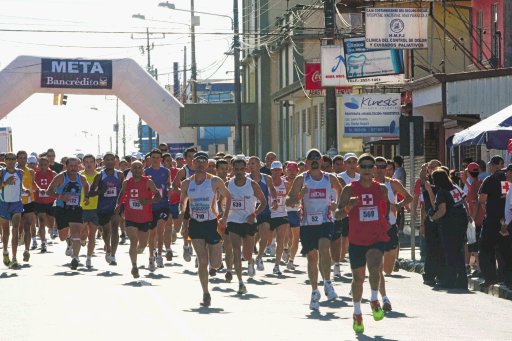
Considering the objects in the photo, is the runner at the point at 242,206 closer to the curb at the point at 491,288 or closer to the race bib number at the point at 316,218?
the race bib number at the point at 316,218

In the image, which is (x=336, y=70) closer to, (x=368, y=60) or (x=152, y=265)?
(x=368, y=60)

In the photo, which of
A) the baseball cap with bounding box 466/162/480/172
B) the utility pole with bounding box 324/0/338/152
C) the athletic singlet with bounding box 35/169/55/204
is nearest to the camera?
the baseball cap with bounding box 466/162/480/172

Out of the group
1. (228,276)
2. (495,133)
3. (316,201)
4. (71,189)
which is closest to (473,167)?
(495,133)

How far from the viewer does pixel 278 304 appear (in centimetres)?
1537

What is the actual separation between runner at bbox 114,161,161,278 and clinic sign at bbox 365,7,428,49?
490 inches

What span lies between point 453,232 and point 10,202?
25.4 ft

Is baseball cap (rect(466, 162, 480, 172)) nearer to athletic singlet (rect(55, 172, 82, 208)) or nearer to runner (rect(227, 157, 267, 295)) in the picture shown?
runner (rect(227, 157, 267, 295))

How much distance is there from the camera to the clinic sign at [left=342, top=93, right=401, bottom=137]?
30984 mm

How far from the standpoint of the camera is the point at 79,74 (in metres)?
52.9

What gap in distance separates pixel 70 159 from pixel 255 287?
16.5 feet

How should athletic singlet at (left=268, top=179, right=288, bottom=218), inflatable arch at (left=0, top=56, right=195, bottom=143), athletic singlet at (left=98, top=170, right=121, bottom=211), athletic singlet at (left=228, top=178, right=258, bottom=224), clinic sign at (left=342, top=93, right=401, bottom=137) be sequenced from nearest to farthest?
athletic singlet at (left=228, top=178, right=258, bottom=224) < athletic singlet at (left=268, top=179, right=288, bottom=218) < athletic singlet at (left=98, top=170, right=121, bottom=211) < clinic sign at (left=342, top=93, right=401, bottom=137) < inflatable arch at (left=0, top=56, right=195, bottom=143)

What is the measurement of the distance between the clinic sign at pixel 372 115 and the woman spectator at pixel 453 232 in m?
13.0

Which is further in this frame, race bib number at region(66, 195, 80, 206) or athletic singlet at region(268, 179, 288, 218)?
race bib number at region(66, 195, 80, 206)

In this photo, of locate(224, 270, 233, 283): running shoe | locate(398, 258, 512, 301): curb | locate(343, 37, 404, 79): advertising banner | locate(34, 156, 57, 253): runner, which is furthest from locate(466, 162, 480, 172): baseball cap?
locate(343, 37, 404, 79): advertising banner
